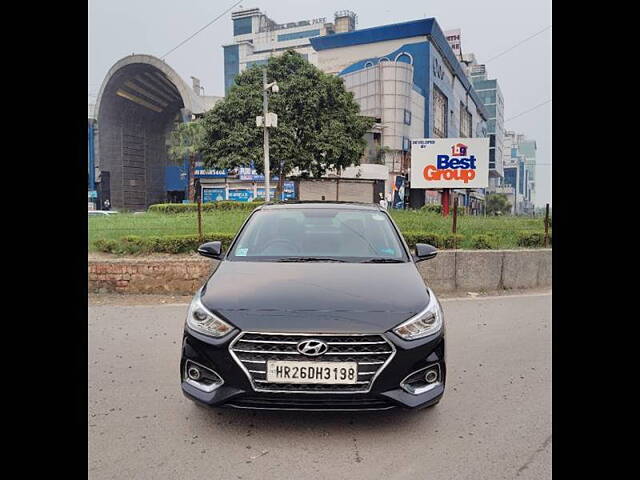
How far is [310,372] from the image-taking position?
9.73 ft

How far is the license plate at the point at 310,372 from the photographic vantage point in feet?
9.73

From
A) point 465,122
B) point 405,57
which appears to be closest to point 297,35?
point 465,122

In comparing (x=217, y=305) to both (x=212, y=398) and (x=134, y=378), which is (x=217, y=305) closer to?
(x=212, y=398)

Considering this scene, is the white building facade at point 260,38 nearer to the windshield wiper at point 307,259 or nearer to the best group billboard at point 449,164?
the best group billboard at point 449,164

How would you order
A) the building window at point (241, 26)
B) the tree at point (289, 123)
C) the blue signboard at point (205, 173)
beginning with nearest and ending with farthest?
the tree at point (289, 123) → the blue signboard at point (205, 173) → the building window at point (241, 26)

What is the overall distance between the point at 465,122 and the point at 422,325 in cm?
8764

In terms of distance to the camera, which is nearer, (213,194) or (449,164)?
(449,164)

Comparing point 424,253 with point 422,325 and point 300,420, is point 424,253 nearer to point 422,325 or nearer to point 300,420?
point 422,325

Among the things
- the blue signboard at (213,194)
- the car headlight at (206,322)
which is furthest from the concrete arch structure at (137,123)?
the car headlight at (206,322)

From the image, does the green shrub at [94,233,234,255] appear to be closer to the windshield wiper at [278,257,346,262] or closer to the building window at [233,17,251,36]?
the windshield wiper at [278,257,346,262]

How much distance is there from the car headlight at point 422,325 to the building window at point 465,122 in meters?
81.8

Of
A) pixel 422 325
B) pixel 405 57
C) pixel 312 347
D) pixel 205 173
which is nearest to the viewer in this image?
pixel 312 347

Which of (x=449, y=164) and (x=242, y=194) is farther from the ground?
(x=242, y=194)

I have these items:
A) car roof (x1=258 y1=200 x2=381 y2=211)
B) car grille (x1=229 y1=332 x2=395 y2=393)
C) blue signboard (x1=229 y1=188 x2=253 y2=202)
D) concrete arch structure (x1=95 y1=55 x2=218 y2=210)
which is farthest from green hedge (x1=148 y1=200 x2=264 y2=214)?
concrete arch structure (x1=95 y1=55 x2=218 y2=210)
